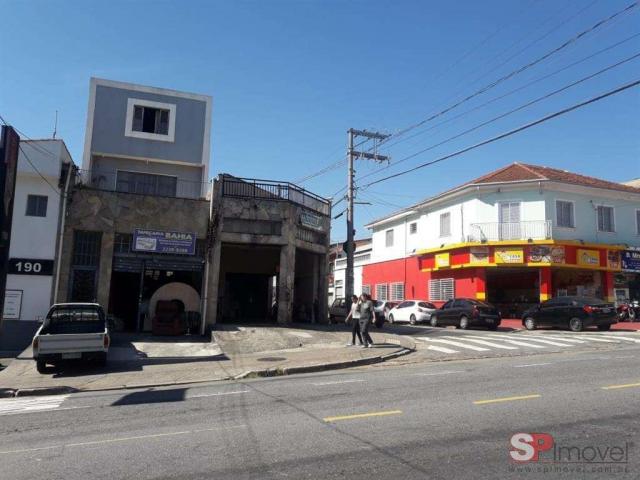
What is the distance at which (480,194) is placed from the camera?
3078 cm

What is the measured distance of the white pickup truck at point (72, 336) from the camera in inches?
525

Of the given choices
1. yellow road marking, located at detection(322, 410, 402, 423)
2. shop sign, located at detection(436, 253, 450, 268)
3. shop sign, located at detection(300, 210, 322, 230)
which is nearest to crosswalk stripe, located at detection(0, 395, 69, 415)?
yellow road marking, located at detection(322, 410, 402, 423)

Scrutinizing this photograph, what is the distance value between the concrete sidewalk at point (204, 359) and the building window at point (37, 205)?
19.2 feet

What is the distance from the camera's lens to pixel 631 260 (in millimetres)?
29812

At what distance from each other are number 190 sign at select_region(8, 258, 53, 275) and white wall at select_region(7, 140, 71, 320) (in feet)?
0.42

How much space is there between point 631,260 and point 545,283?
576cm

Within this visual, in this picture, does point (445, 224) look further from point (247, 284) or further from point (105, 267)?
point (105, 267)

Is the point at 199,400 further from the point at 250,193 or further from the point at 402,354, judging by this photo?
the point at 250,193

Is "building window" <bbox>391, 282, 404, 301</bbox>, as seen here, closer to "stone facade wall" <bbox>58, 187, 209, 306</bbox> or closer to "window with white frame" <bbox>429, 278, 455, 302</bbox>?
"window with white frame" <bbox>429, 278, 455, 302</bbox>

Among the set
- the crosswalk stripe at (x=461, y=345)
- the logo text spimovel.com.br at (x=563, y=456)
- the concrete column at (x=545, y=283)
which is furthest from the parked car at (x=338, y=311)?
the logo text spimovel.com.br at (x=563, y=456)

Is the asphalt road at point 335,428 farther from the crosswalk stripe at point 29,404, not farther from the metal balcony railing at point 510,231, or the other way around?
the metal balcony railing at point 510,231

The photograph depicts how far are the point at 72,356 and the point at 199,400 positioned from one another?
596 centimetres

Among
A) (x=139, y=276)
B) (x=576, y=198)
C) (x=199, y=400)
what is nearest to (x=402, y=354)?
(x=199, y=400)

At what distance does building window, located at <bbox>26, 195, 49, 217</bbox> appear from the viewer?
21.1 m
